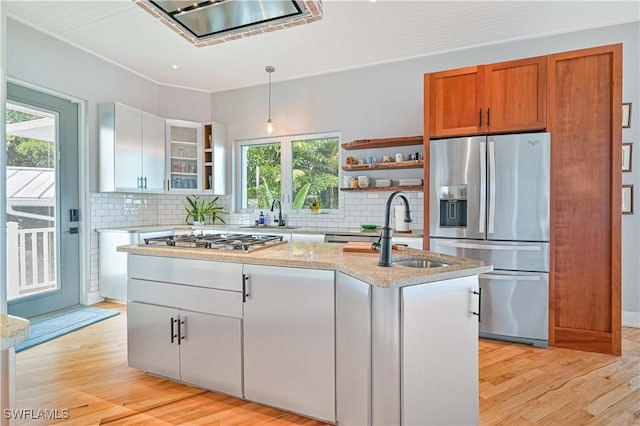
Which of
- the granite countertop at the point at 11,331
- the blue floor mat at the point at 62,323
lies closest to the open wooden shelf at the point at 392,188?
the blue floor mat at the point at 62,323

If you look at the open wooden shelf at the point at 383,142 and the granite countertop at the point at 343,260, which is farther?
the open wooden shelf at the point at 383,142

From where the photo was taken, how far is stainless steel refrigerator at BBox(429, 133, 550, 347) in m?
2.97

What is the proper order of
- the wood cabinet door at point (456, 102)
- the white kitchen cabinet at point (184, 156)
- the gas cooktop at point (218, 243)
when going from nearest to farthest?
the gas cooktop at point (218, 243)
the wood cabinet door at point (456, 102)
the white kitchen cabinet at point (184, 156)

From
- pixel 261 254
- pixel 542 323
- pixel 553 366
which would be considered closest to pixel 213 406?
pixel 261 254

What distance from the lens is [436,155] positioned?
3289mm

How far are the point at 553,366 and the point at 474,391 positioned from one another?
1353 mm

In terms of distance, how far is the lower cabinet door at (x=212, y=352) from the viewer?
81.9 inches

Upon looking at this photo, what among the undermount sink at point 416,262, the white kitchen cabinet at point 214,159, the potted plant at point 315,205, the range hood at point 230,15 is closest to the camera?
the range hood at point 230,15

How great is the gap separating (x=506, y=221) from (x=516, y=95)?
1104mm

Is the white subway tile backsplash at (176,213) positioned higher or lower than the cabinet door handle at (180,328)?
higher

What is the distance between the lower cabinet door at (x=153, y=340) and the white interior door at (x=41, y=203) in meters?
2.00

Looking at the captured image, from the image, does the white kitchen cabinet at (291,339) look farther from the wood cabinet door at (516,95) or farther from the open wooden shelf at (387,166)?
the open wooden shelf at (387,166)

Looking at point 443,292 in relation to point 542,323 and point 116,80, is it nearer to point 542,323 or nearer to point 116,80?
point 542,323

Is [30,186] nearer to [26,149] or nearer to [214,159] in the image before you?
[26,149]
